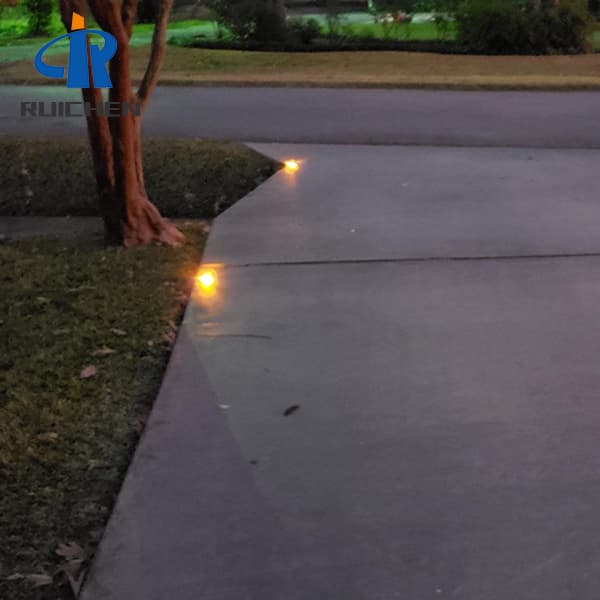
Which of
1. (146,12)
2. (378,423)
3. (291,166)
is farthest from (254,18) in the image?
(378,423)

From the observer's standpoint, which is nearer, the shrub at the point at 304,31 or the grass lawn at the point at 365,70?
the grass lawn at the point at 365,70

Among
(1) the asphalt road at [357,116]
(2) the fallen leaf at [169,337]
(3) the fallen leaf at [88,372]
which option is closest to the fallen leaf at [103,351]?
(3) the fallen leaf at [88,372]

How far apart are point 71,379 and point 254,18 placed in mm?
17414

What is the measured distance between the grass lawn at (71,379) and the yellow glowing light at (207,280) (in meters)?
0.11

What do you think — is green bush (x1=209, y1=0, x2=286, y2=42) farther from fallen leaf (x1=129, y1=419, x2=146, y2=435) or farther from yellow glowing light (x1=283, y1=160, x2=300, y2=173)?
fallen leaf (x1=129, y1=419, x2=146, y2=435)

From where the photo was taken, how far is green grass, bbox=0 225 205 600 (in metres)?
3.70

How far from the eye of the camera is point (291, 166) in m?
9.60

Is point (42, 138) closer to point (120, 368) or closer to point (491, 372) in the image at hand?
point (120, 368)

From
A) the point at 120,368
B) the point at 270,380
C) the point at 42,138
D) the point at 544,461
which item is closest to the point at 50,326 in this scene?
the point at 120,368

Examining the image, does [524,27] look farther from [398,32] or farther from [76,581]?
[76,581]

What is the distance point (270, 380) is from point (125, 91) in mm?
3167

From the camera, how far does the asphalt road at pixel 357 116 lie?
11.0 metres

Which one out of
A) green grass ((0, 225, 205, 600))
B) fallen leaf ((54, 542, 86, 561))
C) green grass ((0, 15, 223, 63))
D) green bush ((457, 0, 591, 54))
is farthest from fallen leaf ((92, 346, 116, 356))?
green bush ((457, 0, 591, 54))

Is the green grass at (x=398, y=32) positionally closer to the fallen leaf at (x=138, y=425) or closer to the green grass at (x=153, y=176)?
the green grass at (x=153, y=176)
